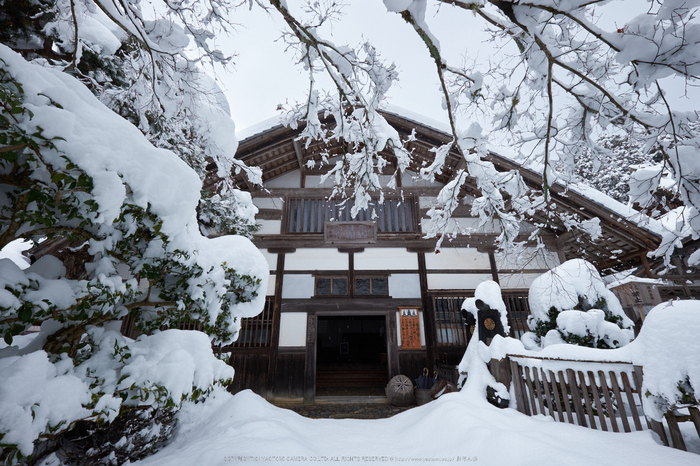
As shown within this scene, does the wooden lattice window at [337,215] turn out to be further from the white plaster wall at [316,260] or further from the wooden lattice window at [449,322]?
the wooden lattice window at [449,322]

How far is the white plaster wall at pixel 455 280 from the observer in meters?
8.04

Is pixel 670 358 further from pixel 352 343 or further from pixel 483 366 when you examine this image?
pixel 352 343

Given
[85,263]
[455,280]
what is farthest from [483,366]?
[85,263]

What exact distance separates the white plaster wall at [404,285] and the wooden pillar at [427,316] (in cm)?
15

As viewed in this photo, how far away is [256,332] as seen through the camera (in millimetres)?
7504

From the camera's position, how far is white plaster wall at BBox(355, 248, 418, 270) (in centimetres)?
821

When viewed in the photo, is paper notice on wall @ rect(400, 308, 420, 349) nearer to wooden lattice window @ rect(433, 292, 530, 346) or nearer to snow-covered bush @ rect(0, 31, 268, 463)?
wooden lattice window @ rect(433, 292, 530, 346)

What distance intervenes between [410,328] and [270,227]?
16.4 feet

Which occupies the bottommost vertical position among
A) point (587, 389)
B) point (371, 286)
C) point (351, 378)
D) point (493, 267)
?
point (351, 378)

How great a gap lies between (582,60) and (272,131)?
721cm

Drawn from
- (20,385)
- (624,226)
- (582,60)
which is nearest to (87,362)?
(20,385)

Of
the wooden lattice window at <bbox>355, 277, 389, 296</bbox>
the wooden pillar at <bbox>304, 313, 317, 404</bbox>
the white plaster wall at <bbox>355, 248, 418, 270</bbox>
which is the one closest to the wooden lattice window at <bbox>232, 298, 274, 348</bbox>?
the wooden pillar at <bbox>304, 313, 317, 404</bbox>

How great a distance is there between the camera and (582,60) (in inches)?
88.7

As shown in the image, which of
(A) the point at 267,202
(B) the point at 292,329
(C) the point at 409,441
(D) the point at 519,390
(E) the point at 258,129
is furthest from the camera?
(A) the point at 267,202
